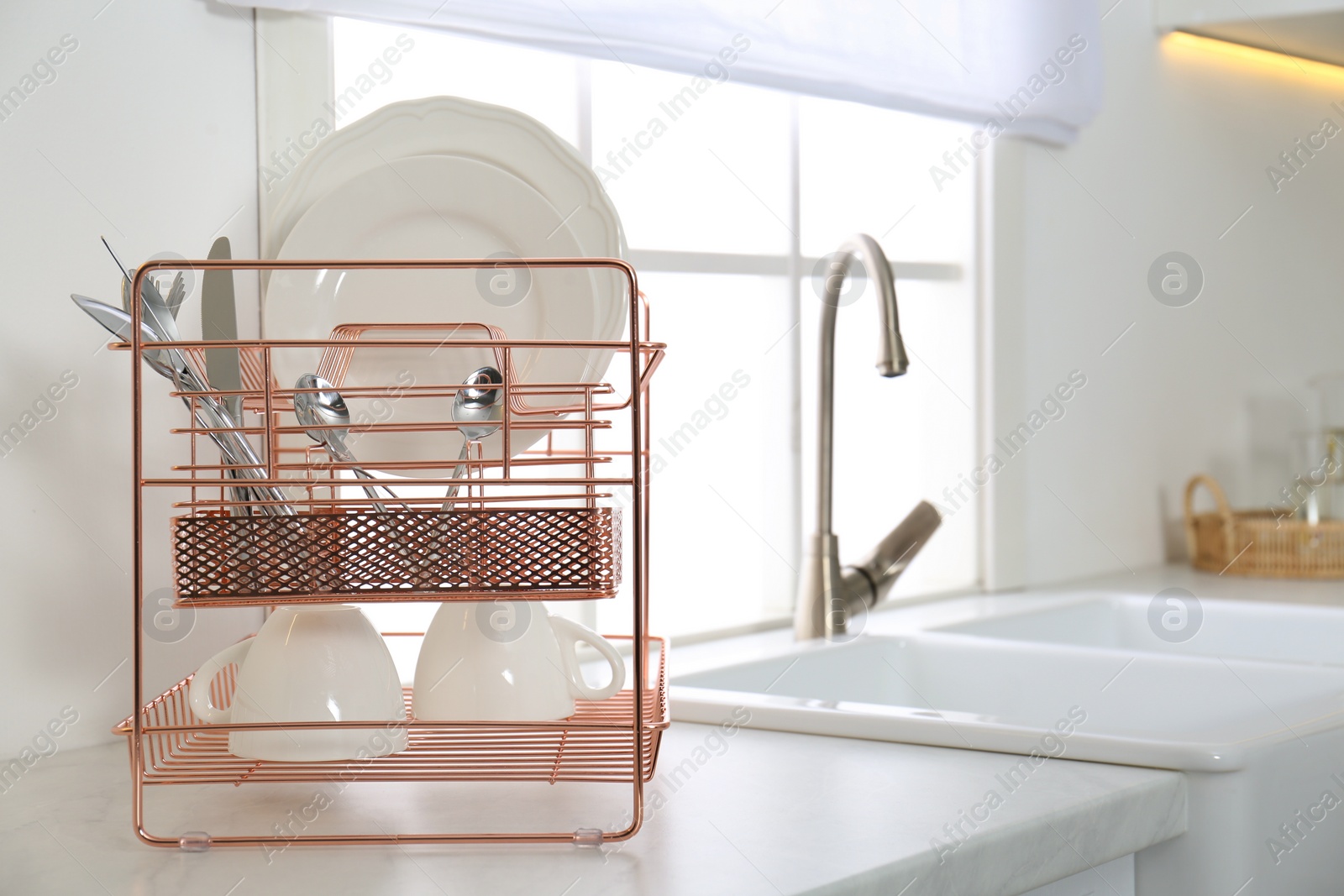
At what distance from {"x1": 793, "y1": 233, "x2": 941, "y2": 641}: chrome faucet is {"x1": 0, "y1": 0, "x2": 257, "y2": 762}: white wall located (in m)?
0.53

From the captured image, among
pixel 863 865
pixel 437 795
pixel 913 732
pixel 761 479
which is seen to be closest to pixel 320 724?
pixel 437 795

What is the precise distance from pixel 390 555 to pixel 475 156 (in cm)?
32

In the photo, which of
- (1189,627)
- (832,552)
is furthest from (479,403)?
(1189,627)

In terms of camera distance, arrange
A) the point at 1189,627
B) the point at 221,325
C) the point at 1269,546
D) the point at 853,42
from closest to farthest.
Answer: the point at 221,325 < the point at 853,42 < the point at 1189,627 < the point at 1269,546

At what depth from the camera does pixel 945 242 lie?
158 cm

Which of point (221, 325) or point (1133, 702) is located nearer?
point (221, 325)

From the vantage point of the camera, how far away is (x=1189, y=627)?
149 centimetres

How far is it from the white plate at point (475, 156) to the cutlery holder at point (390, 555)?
0.21 m

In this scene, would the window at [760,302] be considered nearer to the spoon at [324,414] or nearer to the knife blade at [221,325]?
the knife blade at [221,325]

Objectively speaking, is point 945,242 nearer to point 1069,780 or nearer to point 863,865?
point 1069,780

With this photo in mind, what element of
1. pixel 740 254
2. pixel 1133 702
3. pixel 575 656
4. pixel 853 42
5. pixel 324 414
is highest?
pixel 853 42

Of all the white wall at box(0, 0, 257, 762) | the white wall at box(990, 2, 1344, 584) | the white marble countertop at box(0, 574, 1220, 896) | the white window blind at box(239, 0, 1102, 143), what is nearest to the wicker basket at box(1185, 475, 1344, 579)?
the white wall at box(990, 2, 1344, 584)

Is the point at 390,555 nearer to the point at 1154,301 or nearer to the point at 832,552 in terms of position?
the point at 832,552

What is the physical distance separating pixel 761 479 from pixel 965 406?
34 cm
